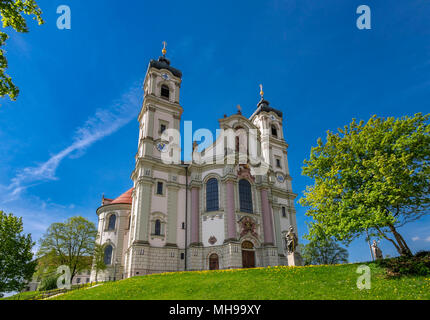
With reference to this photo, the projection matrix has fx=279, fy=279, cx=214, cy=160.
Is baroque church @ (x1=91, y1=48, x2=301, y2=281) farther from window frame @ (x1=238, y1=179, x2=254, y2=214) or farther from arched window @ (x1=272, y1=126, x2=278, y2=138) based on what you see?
arched window @ (x1=272, y1=126, x2=278, y2=138)

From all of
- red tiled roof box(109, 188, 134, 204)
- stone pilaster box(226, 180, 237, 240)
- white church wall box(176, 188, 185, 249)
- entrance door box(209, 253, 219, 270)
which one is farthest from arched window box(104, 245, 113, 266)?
stone pilaster box(226, 180, 237, 240)

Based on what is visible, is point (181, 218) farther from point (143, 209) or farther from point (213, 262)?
point (213, 262)

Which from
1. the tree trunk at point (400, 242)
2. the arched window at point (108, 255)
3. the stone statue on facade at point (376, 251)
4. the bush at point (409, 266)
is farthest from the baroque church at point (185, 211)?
the bush at point (409, 266)

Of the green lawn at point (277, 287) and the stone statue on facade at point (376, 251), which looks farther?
the stone statue on facade at point (376, 251)

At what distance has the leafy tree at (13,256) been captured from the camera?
27.2 meters

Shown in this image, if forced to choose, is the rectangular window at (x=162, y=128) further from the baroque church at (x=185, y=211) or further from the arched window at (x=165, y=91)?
the arched window at (x=165, y=91)

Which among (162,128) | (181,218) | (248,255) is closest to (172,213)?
(181,218)

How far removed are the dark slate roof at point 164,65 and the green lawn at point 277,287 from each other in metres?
30.6

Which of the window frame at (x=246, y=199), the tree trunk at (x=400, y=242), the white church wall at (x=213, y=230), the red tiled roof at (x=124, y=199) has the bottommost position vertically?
the tree trunk at (x=400, y=242)

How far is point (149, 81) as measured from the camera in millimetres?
39500

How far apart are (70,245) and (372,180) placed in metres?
32.9
